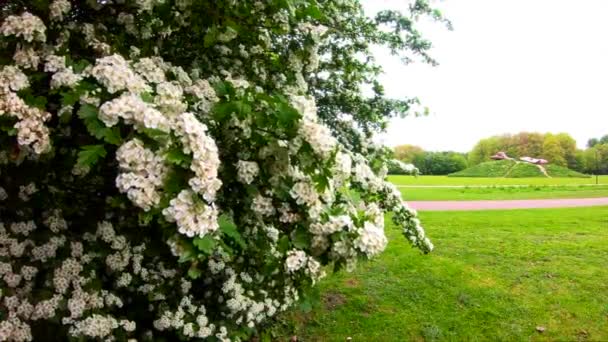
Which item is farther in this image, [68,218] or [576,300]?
[576,300]

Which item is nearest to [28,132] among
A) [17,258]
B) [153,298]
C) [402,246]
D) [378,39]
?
[17,258]

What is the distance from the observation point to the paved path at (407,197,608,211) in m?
15.5

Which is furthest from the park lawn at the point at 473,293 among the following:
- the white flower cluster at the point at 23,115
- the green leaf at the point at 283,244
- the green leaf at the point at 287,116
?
the white flower cluster at the point at 23,115

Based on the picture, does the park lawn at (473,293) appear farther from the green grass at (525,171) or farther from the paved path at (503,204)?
the green grass at (525,171)

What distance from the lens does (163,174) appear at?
88.7 inches

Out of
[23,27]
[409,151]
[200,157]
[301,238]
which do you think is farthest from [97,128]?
[409,151]

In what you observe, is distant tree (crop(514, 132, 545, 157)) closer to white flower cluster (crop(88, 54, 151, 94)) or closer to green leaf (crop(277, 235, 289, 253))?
green leaf (crop(277, 235, 289, 253))

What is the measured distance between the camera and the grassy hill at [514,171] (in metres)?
37.2

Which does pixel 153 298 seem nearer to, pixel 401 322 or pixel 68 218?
pixel 68 218

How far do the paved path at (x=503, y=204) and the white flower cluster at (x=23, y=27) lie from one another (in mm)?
13050

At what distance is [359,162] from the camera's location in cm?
436

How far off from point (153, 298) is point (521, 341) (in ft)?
14.2

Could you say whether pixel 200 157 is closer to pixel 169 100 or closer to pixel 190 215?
pixel 190 215

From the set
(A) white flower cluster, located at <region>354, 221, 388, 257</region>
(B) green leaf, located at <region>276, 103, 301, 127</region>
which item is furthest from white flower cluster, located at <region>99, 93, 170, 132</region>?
(A) white flower cluster, located at <region>354, 221, 388, 257</region>
